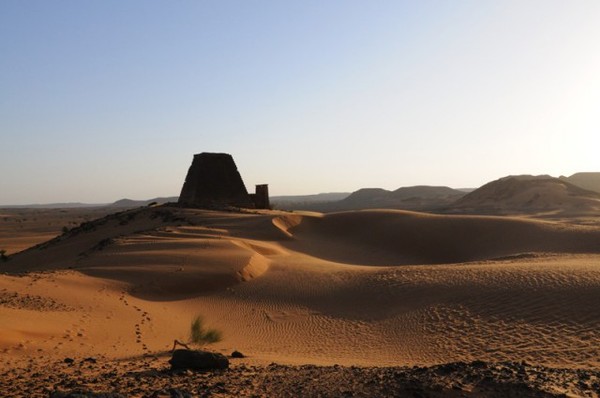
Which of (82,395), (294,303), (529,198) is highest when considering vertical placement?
(529,198)

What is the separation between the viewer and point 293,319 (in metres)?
13.2

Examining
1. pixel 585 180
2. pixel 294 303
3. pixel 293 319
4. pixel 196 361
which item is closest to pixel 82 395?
pixel 196 361

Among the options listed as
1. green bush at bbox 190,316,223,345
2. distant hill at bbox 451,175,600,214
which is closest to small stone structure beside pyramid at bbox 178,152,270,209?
green bush at bbox 190,316,223,345

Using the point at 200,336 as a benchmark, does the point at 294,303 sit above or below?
below

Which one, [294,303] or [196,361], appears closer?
[196,361]

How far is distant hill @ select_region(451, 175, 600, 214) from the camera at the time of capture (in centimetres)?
5356

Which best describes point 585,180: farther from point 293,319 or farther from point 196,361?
point 196,361

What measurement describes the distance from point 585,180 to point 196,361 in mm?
117540

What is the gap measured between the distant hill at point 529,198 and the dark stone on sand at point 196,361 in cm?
4749

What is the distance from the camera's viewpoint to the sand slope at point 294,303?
31.7 feet

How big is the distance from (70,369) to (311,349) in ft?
16.2

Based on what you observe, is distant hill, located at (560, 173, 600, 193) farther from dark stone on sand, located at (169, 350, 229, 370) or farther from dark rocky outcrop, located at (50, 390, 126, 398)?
dark rocky outcrop, located at (50, 390, 126, 398)

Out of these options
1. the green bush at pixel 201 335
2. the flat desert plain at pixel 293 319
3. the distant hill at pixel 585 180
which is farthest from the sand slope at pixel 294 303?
the distant hill at pixel 585 180

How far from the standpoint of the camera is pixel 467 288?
13867 millimetres
